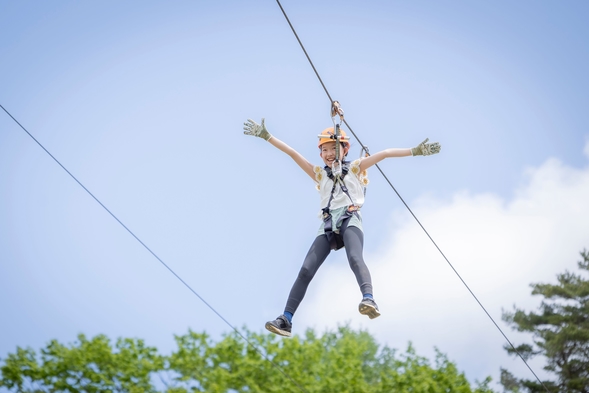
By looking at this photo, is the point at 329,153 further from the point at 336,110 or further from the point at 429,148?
the point at 429,148

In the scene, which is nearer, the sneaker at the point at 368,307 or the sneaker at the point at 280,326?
the sneaker at the point at 368,307

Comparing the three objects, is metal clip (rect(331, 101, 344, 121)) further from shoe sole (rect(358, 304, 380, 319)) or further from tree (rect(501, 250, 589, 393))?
tree (rect(501, 250, 589, 393))

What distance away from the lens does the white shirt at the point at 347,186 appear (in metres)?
7.04

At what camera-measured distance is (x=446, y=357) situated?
25.8m

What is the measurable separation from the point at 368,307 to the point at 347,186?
1.30m

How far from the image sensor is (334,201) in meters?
7.07

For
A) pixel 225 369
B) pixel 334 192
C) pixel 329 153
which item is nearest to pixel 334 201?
pixel 334 192

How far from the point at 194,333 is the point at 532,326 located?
12.2 m

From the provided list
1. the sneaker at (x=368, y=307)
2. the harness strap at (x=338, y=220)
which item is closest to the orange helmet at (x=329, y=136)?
the harness strap at (x=338, y=220)

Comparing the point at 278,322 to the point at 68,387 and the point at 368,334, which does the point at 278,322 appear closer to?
the point at 68,387

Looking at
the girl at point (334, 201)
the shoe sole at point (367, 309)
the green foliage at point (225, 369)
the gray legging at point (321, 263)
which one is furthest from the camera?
the green foliage at point (225, 369)

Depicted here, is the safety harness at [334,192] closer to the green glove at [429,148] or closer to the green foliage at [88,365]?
the green glove at [429,148]

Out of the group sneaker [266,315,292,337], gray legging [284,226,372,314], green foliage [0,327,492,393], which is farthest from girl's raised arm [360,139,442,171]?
green foliage [0,327,492,393]

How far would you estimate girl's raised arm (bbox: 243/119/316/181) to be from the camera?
287 inches
